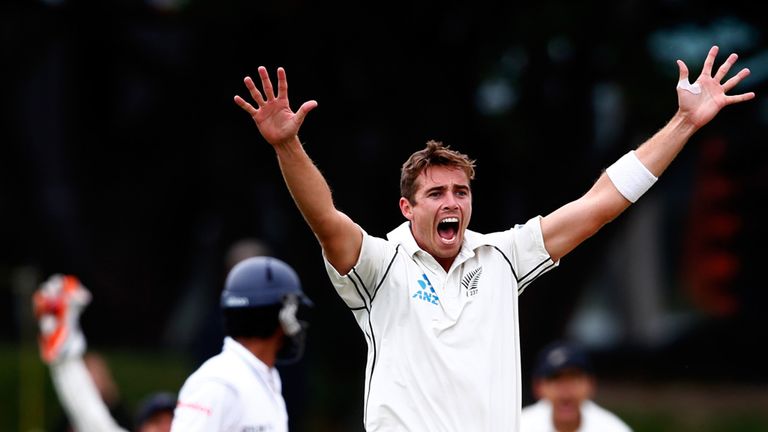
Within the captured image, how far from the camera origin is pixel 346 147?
16.5m

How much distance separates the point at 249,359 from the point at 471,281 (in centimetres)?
100

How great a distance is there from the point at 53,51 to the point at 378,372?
12.4 meters

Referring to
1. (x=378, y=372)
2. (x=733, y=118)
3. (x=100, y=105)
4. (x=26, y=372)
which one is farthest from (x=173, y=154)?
(x=378, y=372)

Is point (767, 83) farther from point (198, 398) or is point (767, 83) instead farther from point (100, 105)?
point (198, 398)

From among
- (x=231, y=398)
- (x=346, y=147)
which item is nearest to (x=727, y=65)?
(x=231, y=398)

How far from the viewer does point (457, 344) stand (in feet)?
21.2

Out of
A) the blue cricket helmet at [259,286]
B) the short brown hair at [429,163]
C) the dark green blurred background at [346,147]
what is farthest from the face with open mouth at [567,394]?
the dark green blurred background at [346,147]

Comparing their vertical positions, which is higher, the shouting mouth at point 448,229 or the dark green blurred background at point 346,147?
the dark green blurred background at point 346,147

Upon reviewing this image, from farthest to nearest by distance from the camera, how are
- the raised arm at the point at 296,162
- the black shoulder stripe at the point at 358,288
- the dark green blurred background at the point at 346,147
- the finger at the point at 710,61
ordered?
1. the dark green blurred background at the point at 346,147
2. the finger at the point at 710,61
3. the black shoulder stripe at the point at 358,288
4. the raised arm at the point at 296,162

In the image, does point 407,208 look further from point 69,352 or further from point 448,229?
point 69,352

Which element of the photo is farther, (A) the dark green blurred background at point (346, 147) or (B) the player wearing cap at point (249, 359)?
(A) the dark green blurred background at point (346, 147)

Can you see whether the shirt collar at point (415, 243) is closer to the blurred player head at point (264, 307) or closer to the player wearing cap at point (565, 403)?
the blurred player head at point (264, 307)

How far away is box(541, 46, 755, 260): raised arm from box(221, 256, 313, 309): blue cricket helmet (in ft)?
3.88

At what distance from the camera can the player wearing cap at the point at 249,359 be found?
20.9 ft
